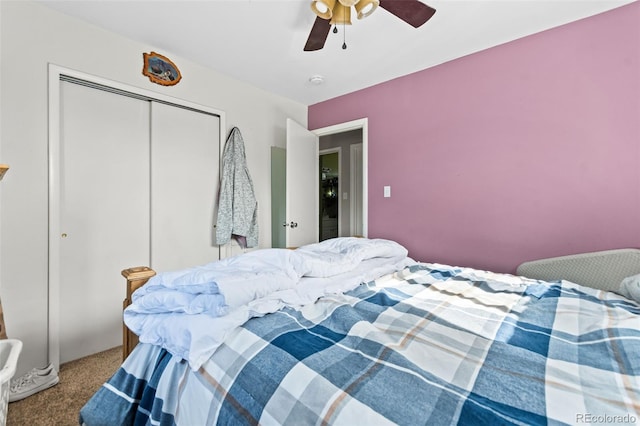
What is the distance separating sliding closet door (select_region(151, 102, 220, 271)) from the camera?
239 centimetres

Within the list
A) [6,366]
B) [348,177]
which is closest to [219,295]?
[6,366]

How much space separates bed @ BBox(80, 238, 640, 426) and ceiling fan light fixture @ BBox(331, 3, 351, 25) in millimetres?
1301

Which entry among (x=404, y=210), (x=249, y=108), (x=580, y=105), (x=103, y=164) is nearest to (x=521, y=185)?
(x=580, y=105)

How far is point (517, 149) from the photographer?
2141 millimetres

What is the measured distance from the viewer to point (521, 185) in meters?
2.13

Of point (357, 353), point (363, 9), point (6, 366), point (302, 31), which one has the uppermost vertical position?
point (302, 31)

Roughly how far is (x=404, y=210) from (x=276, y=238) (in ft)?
4.96

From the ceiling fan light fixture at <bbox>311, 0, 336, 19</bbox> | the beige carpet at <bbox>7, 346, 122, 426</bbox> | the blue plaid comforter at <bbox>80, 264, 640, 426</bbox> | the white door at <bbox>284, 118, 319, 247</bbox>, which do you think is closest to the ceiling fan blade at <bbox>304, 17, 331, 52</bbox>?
the ceiling fan light fixture at <bbox>311, 0, 336, 19</bbox>

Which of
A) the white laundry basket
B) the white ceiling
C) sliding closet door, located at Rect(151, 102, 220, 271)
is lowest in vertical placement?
the white laundry basket

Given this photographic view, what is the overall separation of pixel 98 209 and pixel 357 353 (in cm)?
230

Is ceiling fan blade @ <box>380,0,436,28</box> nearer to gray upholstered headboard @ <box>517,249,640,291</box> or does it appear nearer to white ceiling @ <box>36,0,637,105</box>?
white ceiling @ <box>36,0,637,105</box>

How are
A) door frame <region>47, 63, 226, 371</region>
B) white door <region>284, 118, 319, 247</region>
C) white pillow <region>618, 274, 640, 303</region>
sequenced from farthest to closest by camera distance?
white door <region>284, 118, 319, 247</region>
door frame <region>47, 63, 226, 371</region>
white pillow <region>618, 274, 640, 303</region>

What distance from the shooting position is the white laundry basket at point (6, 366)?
93 cm

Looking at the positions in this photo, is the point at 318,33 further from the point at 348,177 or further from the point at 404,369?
the point at 348,177
